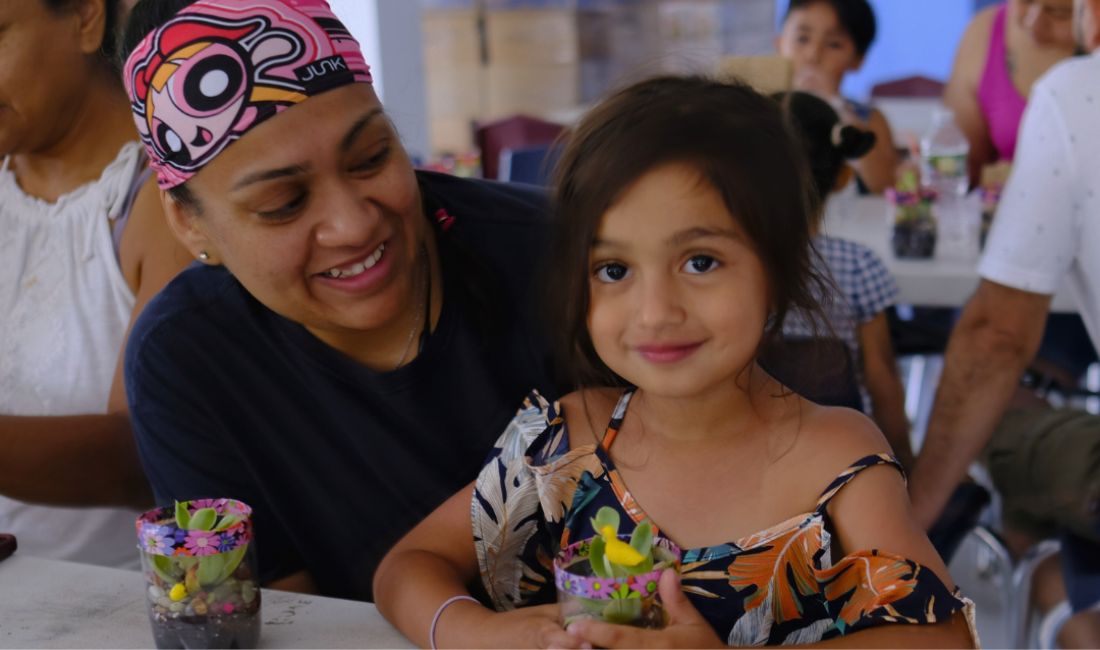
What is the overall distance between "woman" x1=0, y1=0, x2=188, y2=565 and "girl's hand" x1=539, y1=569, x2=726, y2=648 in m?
1.10

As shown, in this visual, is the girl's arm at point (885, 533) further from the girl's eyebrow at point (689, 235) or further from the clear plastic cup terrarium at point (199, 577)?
the clear plastic cup terrarium at point (199, 577)

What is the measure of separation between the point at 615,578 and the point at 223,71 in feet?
2.77

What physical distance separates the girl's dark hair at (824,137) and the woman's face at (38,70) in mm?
1340

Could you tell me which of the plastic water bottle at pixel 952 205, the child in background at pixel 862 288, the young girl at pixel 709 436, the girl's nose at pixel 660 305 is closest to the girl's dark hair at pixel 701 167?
the young girl at pixel 709 436

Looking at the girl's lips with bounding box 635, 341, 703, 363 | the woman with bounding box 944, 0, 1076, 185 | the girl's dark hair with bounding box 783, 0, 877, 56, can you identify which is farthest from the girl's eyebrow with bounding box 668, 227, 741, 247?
the girl's dark hair with bounding box 783, 0, 877, 56

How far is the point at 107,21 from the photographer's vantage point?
7.03ft

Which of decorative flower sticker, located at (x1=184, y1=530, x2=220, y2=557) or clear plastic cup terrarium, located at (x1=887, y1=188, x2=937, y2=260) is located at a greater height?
decorative flower sticker, located at (x1=184, y1=530, x2=220, y2=557)

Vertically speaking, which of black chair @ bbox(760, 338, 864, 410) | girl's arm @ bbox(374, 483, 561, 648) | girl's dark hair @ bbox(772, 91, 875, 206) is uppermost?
girl's dark hair @ bbox(772, 91, 875, 206)

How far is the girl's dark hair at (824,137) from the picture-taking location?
8.41 feet

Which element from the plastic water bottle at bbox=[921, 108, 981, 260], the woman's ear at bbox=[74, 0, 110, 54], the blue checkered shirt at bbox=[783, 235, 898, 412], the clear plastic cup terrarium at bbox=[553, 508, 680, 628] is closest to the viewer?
the clear plastic cup terrarium at bbox=[553, 508, 680, 628]

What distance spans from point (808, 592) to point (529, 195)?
0.85 meters

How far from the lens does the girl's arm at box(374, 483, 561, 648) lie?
4.44 ft

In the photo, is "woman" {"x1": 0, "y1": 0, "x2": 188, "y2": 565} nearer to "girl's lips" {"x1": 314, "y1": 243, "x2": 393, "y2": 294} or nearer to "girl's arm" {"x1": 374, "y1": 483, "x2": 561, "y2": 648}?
Answer: "girl's lips" {"x1": 314, "y1": 243, "x2": 393, "y2": 294}

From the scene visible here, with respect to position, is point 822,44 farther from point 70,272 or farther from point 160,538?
point 160,538
